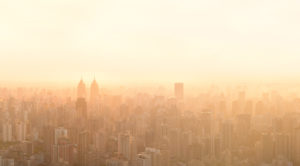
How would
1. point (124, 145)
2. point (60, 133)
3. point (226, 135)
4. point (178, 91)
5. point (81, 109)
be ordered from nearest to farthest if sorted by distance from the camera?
point (124, 145), point (60, 133), point (226, 135), point (81, 109), point (178, 91)

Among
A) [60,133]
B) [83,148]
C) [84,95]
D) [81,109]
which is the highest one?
[84,95]

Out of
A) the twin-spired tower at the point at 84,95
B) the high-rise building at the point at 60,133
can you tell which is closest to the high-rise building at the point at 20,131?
the high-rise building at the point at 60,133

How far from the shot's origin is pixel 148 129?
10.0 m

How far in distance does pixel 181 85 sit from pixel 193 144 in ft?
15.8

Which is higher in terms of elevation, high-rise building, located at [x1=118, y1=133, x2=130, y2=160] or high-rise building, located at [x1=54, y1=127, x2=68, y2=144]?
high-rise building, located at [x1=54, y1=127, x2=68, y2=144]

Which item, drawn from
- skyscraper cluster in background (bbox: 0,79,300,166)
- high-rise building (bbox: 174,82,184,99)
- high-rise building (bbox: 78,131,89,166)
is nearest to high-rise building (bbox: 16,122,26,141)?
skyscraper cluster in background (bbox: 0,79,300,166)

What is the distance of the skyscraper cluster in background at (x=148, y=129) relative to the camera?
24.7 ft

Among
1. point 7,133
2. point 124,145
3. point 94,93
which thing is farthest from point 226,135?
point 94,93

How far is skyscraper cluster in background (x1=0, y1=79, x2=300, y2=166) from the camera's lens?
24.7ft

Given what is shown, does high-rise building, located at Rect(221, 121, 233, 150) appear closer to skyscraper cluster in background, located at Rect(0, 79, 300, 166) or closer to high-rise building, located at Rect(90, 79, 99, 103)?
skyscraper cluster in background, located at Rect(0, 79, 300, 166)

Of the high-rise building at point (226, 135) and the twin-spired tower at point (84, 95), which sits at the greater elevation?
the twin-spired tower at point (84, 95)

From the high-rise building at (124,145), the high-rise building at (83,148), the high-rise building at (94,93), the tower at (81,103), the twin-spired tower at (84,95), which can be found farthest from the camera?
the high-rise building at (94,93)

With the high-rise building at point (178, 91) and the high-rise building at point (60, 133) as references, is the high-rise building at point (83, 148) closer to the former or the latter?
the high-rise building at point (60, 133)

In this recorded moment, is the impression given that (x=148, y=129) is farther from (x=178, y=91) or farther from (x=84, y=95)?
(x=84, y=95)
